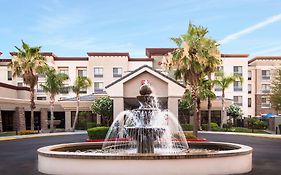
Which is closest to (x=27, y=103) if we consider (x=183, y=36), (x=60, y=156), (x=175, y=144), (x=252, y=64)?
(x=183, y=36)

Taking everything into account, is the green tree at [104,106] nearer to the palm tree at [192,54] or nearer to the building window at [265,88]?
the palm tree at [192,54]

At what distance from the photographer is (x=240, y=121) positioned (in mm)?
61156

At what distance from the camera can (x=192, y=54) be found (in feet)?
106

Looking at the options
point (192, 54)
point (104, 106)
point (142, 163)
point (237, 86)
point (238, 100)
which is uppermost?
point (192, 54)

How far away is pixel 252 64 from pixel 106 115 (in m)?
40.5

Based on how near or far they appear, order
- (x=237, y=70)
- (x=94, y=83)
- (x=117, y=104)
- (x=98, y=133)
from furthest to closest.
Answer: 1. (x=237, y=70)
2. (x=94, y=83)
3. (x=117, y=104)
4. (x=98, y=133)

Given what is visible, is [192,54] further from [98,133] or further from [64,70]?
[64,70]

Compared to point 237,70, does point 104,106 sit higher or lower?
lower

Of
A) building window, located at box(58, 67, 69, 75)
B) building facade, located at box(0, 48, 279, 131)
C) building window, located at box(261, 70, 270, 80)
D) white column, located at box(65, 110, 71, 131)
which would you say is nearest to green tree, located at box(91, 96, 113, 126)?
building facade, located at box(0, 48, 279, 131)

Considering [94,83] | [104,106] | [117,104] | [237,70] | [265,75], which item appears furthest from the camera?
[265,75]

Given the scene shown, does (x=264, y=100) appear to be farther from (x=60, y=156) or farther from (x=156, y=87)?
(x=60, y=156)

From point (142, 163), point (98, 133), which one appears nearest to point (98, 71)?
point (98, 133)

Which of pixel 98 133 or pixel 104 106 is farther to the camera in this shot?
pixel 104 106

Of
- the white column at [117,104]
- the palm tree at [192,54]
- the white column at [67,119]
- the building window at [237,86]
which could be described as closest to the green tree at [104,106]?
the white column at [67,119]
